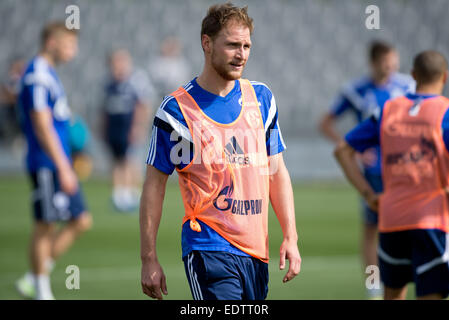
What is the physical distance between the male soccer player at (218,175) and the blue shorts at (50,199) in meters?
3.40

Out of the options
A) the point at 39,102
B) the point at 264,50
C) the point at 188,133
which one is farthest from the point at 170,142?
the point at 264,50

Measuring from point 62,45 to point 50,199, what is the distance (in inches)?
60.1

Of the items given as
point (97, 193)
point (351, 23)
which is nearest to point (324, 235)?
point (97, 193)

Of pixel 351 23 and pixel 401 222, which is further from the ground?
pixel 351 23

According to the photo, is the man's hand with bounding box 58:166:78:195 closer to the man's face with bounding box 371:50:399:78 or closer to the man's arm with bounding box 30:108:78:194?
the man's arm with bounding box 30:108:78:194

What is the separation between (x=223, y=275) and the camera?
158 inches

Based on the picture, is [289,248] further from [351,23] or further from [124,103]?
[351,23]

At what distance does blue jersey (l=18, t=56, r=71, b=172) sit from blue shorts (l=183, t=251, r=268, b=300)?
3.62 m

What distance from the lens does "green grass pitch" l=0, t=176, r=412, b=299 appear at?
7.67 metres

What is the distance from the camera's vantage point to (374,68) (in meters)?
8.05

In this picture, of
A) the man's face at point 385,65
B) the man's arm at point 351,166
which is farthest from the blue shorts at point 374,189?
the man's arm at point 351,166

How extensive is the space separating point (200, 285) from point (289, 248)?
524 mm

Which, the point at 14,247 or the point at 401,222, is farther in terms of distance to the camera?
the point at 14,247

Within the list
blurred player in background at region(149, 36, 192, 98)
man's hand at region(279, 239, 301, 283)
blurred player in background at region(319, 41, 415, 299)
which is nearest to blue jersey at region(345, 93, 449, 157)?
man's hand at region(279, 239, 301, 283)
